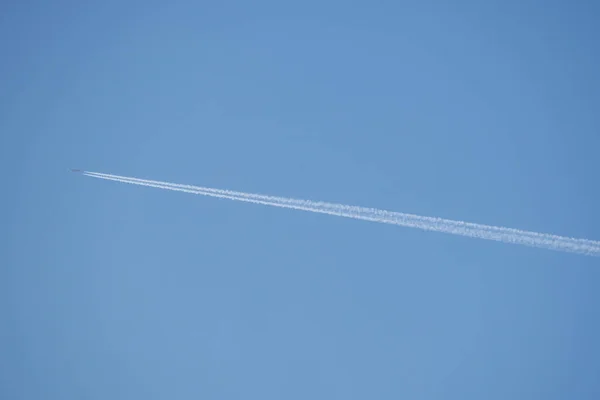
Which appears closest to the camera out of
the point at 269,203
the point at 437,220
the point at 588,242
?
the point at 588,242

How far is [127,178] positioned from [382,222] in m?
8.47

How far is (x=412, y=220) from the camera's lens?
15.0m

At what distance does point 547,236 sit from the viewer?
14.4m

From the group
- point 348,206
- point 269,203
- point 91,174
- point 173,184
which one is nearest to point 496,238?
point 348,206

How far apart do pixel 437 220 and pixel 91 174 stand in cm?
1134

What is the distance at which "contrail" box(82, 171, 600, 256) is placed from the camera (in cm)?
1382

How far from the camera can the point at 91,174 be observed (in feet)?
58.9

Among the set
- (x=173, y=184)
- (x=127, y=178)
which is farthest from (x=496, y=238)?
(x=127, y=178)

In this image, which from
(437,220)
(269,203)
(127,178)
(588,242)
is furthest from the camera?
(127,178)

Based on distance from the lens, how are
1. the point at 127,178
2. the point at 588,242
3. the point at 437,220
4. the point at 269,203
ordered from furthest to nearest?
the point at 127,178 < the point at 269,203 < the point at 437,220 < the point at 588,242

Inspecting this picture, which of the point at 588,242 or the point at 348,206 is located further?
the point at 348,206

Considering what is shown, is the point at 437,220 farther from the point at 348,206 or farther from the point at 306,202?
the point at 306,202

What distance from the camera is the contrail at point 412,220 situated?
13.8 meters

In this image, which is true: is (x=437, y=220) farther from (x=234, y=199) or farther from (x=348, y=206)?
(x=234, y=199)
